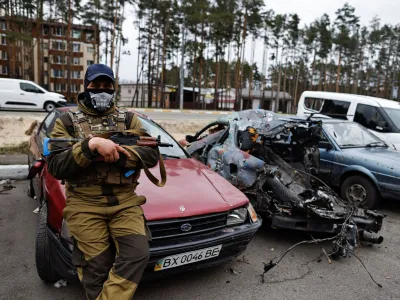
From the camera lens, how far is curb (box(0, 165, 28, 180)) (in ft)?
19.6

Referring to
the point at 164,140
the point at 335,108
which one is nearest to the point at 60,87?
the point at 335,108

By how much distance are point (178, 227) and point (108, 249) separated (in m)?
0.62

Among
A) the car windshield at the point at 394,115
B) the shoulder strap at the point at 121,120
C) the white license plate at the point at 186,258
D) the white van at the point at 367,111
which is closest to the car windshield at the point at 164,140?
the shoulder strap at the point at 121,120

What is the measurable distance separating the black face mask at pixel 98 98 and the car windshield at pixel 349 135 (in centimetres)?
461

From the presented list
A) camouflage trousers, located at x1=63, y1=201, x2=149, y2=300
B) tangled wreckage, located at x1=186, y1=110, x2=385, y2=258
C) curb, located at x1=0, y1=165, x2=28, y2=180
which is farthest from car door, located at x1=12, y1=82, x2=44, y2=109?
camouflage trousers, located at x1=63, y1=201, x2=149, y2=300

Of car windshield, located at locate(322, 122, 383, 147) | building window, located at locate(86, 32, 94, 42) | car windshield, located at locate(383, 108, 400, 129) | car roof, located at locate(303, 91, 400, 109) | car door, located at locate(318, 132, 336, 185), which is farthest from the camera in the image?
building window, located at locate(86, 32, 94, 42)

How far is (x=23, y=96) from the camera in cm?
1683

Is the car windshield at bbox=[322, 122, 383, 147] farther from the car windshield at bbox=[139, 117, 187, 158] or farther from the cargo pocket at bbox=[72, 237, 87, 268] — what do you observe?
the cargo pocket at bbox=[72, 237, 87, 268]

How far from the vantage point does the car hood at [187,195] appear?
2561mm

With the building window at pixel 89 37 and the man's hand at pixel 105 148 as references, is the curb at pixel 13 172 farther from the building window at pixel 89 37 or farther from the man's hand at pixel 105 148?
the building window at pixel 89 37

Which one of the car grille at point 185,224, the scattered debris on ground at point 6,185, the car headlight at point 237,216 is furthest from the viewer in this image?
the scattered debris on ground at point 6,185

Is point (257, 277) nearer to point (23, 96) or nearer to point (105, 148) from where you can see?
point (105, 148)

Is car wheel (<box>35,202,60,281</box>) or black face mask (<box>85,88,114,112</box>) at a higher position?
black face mask (<box>85,88,114,112</box>)

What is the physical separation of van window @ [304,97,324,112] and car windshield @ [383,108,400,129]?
6.60 ft
